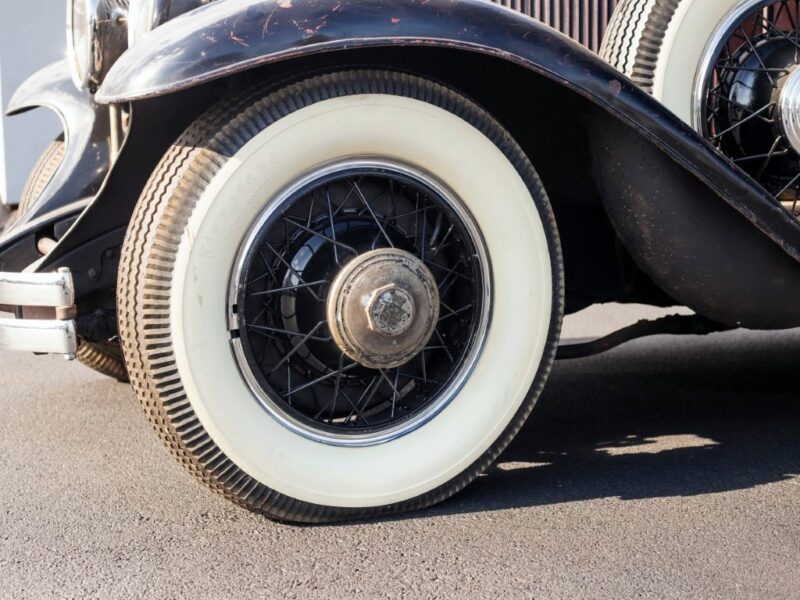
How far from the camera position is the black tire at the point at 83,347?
10.1 ft

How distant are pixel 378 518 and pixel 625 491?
21.4 inches

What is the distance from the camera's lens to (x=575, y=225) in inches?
99.5

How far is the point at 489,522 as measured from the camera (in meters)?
1.96

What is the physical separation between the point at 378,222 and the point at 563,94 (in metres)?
0.48

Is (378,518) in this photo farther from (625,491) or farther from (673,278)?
(673,278)

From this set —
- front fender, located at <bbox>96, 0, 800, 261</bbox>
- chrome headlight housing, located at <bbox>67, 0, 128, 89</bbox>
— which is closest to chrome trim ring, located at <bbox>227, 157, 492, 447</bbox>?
front fender, located at <bbox>96, 0, 800, 261</bbox>

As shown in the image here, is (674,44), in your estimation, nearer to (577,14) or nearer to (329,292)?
(577,14)

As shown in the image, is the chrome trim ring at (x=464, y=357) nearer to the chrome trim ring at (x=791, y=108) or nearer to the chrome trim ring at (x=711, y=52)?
the chrome trim ring at (x=711, y=52)

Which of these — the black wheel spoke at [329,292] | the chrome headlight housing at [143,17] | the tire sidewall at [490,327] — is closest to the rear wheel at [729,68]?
the tire sidewall at [490,327]

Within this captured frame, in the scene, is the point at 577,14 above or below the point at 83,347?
above

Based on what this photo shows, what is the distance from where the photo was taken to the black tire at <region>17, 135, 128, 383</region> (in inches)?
121

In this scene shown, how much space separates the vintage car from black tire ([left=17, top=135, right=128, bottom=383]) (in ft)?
2.52

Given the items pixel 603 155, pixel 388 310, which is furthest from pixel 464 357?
pixel 603 155

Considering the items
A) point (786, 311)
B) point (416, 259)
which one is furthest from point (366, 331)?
point (786, 311)
